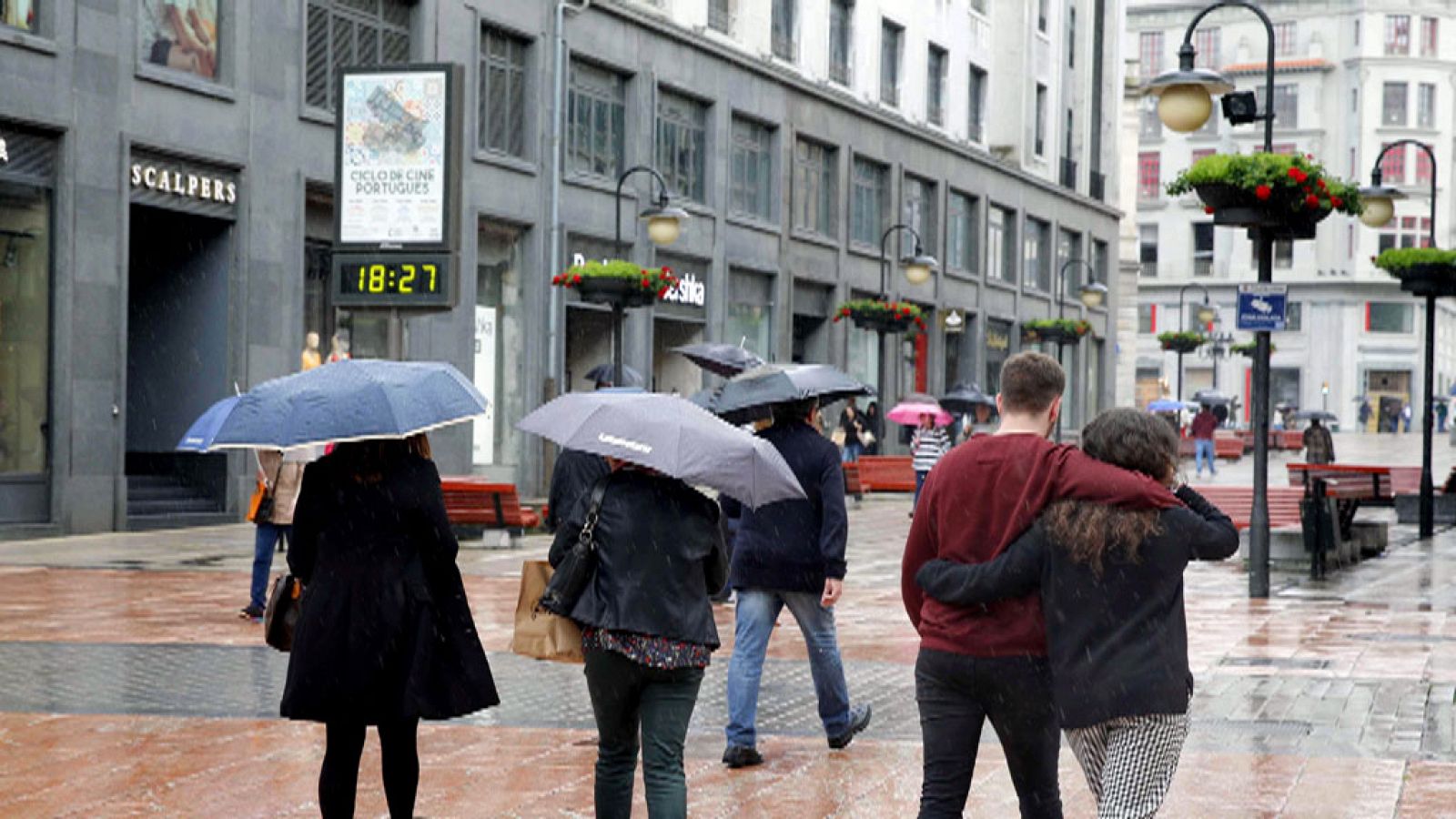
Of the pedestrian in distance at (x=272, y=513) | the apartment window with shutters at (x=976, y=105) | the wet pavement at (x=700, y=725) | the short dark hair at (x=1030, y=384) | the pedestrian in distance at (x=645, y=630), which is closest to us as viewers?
the short dark hair at (x=1030, y=384)

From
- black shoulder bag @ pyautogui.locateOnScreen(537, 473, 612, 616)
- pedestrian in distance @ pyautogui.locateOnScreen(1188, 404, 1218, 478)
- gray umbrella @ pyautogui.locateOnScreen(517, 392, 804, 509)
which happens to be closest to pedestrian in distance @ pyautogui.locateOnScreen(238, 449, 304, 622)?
gray umbrella @ pyautogui.locateOnScreen(517, 392, 804, 509)

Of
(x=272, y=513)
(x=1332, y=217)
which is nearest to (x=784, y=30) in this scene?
(x=272, y=513)

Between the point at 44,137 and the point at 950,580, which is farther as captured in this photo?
the point at 44,137

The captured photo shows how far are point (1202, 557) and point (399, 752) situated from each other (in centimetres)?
283

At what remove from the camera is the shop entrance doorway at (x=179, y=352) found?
81.1 ft

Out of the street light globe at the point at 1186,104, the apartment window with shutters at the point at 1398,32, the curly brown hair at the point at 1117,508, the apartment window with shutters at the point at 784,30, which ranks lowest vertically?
the curly brown hair at the point at 1117,508

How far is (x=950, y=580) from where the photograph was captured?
5191 millimetres

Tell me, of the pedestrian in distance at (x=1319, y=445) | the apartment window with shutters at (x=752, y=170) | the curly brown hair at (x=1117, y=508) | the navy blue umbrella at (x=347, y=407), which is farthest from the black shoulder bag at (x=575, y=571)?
the pedestrian in distance at (x=1319, y=445)

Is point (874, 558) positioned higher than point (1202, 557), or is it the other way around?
point (1202, 557)

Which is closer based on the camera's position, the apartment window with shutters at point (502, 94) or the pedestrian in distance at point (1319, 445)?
the apartment window with shutters at point (502, 94)

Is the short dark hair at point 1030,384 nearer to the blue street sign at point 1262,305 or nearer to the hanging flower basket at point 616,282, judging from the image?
the blue street sign at point 1262,305

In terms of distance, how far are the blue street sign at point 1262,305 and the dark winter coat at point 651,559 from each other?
39.5 feet

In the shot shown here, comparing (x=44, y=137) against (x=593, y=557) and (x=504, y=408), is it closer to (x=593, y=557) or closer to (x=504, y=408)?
(x=504, y=408)

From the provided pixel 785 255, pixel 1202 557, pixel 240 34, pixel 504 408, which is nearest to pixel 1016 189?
pixel 785 255
